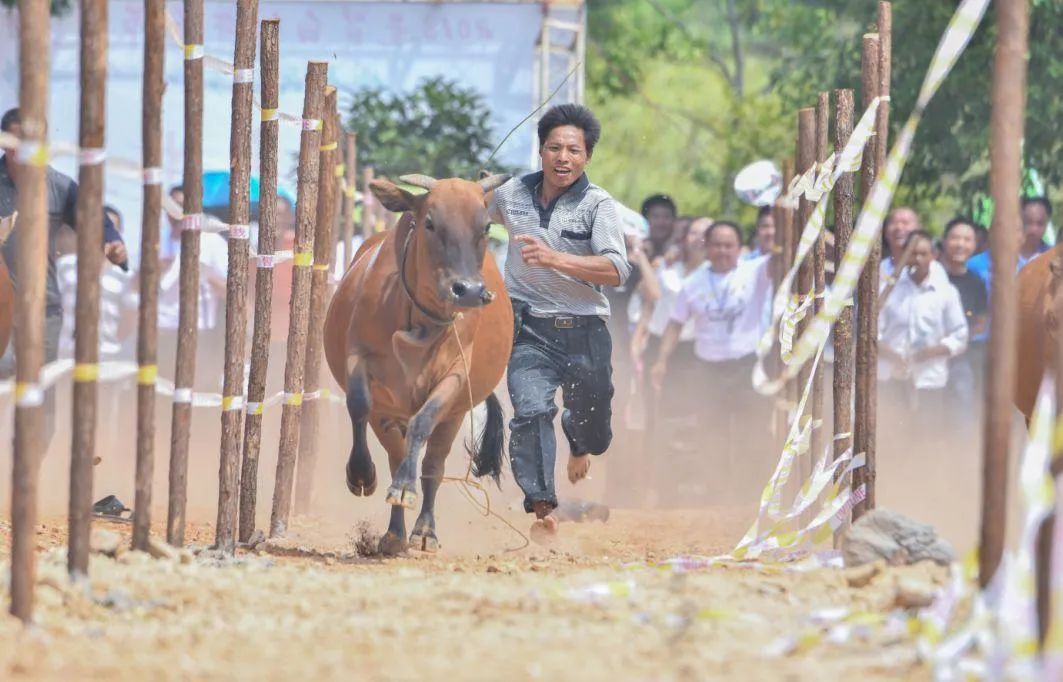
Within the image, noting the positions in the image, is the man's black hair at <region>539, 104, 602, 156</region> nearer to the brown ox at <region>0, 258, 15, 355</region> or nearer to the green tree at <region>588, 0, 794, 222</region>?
the brown ox at <region>0, 258, 15, 355</region>

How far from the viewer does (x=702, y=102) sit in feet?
152

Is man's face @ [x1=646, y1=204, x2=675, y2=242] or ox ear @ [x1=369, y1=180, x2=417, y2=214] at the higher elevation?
man's face @ [x1=646, y1=204, x2=675, y2=242]

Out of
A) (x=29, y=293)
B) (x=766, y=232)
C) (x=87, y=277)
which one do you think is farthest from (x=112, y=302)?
(x=29, y=293)

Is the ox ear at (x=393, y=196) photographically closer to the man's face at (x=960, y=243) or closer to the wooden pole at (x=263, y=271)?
the wooden pole at (x=263, y=271)

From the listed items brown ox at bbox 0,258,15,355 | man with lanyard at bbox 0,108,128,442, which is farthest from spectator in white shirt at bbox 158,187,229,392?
brown ox at bbox 0,258,15,355

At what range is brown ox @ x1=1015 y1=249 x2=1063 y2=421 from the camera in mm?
9005

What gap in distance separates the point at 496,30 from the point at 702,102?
24441mm

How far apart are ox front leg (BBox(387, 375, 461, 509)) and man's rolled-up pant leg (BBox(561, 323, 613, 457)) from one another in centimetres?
105

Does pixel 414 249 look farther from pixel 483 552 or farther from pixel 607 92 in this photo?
→ pixel 607 92

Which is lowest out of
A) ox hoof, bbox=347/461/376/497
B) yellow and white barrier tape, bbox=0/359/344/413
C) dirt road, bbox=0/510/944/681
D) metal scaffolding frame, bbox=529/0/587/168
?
dirt road, bbox=0/510/944/681

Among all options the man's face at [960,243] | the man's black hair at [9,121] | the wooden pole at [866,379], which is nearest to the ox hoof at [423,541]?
the wooden pole at [866,379]

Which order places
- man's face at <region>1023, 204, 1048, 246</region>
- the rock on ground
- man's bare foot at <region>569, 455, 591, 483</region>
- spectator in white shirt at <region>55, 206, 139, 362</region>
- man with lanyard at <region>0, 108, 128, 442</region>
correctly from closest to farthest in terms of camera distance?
the rock on ground < man's bare foot at <region>569, 455, 591, 483</region> < man with lanyard at <region>0, 108, 128, 442</region> < man's face at <region>1023, 204, 1048, 246</region> < spectator in white shirt at <region>55, 206, 139, 362</region>

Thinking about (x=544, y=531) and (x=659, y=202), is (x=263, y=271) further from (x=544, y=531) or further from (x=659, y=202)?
(x=659, y=202)

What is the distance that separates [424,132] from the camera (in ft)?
65.2
